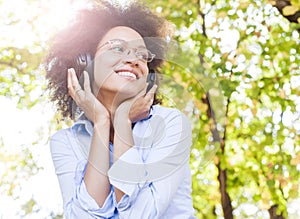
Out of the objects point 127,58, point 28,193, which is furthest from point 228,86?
point 28,193

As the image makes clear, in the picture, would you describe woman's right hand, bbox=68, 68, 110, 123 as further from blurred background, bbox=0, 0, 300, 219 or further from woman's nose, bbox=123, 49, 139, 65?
blurred background, bbox=0, 0, 300, 219

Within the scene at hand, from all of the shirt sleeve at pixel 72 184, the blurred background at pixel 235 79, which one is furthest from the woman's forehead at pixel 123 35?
the blurred background at pixel 235 79

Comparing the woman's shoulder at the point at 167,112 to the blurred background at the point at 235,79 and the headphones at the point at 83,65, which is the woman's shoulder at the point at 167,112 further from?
the blurred background at the point at 235,79

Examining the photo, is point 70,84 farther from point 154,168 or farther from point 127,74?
point 154,168

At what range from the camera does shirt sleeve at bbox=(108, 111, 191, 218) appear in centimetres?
181

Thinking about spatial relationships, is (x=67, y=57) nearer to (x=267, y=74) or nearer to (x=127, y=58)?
(x=127, y=58)

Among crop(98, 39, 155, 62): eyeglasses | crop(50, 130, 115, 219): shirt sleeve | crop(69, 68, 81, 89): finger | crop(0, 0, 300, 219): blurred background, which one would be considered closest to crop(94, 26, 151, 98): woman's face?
crop(98, 39, 155, 62): eyeglasses

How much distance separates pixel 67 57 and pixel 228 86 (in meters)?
3.42

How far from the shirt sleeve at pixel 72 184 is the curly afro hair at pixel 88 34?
293 mm

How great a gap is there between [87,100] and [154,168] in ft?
1.24

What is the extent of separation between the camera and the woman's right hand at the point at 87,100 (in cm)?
200

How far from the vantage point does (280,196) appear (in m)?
6.63

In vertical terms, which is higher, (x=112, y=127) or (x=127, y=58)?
(x=127, y=58)

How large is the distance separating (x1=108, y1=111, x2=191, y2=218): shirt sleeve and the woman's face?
172mm
